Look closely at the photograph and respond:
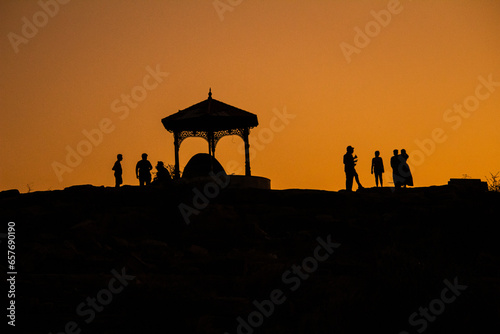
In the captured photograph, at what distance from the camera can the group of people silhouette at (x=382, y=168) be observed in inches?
677

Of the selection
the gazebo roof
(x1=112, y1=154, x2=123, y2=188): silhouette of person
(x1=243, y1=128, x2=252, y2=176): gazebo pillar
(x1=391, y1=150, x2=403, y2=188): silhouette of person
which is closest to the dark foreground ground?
(x1=391, y1=150, x2=403, y2=188): silhouette of person

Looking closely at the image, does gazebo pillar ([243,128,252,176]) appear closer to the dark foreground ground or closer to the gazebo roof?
the gazebo roof

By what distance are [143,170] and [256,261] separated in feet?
30.9

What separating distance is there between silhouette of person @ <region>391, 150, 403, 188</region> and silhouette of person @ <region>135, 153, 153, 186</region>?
313 inches

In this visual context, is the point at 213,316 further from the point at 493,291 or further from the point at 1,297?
the point at 493,291

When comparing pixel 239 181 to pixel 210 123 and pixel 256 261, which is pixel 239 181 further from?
pixel 256 261

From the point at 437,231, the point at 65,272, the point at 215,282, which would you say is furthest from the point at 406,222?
the point at 65,272

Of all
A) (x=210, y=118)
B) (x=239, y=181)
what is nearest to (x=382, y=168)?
(x=239, y=181)

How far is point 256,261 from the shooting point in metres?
9.86

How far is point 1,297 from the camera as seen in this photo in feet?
27.9

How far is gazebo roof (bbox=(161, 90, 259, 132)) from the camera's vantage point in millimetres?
21047

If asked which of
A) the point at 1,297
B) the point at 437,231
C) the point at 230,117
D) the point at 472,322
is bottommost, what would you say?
the point at 472,322

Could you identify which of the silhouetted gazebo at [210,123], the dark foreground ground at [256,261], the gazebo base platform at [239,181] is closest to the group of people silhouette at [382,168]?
the dark foreground ground at [256,261]

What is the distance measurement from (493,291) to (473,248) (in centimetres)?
435
